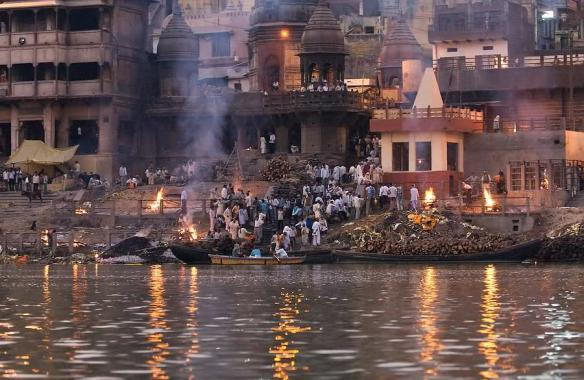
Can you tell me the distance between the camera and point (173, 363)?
2512 centimetres

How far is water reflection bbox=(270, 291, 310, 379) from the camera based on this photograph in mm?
24397

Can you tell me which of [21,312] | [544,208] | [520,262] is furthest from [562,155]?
[21,312]

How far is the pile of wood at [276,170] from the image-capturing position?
70.1 metres

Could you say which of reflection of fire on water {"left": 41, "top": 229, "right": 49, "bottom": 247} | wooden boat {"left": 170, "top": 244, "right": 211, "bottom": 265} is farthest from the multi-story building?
wooden boat {"left": 170, "top": 244, "right": 211, "bottom": 265}

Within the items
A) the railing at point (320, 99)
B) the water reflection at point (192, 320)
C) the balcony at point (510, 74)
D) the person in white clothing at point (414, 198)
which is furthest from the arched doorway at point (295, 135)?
the water reflection at point (192, 320)

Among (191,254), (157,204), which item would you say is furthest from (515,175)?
(157,204)

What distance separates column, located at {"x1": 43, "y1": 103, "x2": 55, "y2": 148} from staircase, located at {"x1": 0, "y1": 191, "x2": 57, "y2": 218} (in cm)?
731

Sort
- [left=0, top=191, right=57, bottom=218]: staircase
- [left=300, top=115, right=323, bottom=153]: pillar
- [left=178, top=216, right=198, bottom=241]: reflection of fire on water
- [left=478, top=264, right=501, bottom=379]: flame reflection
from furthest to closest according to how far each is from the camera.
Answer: [left=300, top=115, right=323, bottom=153]: pillar → [left=0, top=191, right=57, bottom=218]: staircase → [left=178, top=216, right=198, bottom=241]: reflection of fire on water → [left=478, top=264, right=501, bottom=379]: flame reflection

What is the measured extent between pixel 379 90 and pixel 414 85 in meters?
2.23

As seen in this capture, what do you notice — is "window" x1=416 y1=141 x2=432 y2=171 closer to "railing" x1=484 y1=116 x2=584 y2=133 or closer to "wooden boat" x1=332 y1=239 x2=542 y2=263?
"railing" x1=484 y1=116 x2=584 y2=133

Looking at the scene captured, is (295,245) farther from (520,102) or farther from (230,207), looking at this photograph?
(520,102)

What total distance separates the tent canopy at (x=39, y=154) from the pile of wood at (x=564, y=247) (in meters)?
28.5

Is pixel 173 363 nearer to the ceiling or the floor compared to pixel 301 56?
nearer to the floor

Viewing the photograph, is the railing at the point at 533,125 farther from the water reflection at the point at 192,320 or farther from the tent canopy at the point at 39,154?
the water reflection at the point at 192,320
